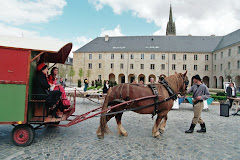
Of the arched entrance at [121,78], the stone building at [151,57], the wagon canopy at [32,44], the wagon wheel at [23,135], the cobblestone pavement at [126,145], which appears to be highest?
the stone building at [151,57]

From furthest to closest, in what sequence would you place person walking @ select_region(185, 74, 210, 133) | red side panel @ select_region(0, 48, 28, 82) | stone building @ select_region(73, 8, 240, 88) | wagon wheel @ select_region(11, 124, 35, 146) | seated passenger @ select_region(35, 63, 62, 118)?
stone building @ select_region(73, 8, 240, 88)
person walking @ select_region(185, 74, 210, 133)
seated passenger @ select_region(35, 63, 62, 118)
wagon wheel @ select_region(11, 124, 35, 146)
red side panel @ select_region(0, 48, 28, 82)

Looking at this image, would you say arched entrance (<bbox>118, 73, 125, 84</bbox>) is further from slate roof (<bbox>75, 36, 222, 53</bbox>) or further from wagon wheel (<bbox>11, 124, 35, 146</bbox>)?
wagon wheel (<bbox>11, 124, 35, 146</bbox>)

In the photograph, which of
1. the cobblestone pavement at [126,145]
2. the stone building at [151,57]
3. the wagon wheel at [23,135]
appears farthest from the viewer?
the stone building at [151,57]

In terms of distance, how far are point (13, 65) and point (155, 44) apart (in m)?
41.5

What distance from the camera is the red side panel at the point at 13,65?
3.66 m

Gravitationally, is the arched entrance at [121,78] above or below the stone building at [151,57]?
below

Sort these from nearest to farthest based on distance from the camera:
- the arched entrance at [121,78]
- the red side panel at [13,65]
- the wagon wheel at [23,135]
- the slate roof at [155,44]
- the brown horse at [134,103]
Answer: the red side panel at [13,65], the wagon wheel at [23,135], the brown horse at [134,103], the slate roof at [155,44], the arched entrance at [121,78]

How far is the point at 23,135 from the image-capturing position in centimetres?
392

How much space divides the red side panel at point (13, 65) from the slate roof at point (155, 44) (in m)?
39.0

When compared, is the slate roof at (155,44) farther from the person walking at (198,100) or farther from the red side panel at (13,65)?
the red side panel at (13,65)

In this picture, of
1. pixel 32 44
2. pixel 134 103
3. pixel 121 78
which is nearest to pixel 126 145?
pixel 134 103

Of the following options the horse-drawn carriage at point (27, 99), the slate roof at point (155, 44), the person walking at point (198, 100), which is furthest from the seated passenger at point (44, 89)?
the slate roof at point (155, 44)

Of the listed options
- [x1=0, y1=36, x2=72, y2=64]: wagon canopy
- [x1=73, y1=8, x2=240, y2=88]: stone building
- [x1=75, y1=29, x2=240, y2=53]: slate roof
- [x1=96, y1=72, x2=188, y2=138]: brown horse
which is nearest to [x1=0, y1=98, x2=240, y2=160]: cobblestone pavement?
[x1=96, y1=72, x2=188, y2=138]: brown horse

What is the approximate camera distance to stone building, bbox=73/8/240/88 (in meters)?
39.2
